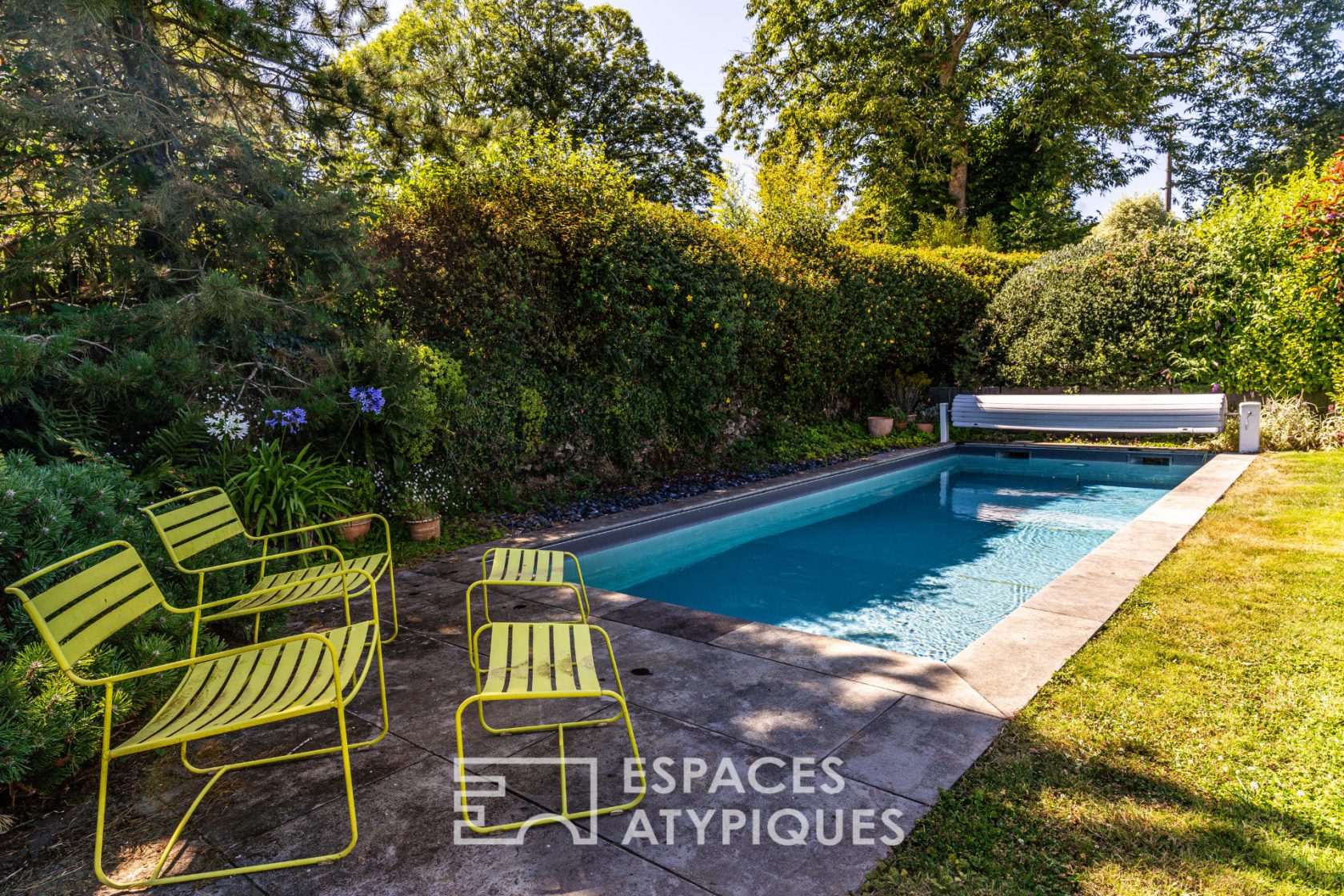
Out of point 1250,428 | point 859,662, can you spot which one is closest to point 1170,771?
point 859,662

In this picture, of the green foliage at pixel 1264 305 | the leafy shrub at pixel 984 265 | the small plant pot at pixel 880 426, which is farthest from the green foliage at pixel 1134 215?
the small plant pot at pixel 880 426

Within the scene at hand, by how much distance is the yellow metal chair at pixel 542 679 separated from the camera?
1.98 m

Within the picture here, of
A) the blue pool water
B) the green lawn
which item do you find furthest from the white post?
the green lawn

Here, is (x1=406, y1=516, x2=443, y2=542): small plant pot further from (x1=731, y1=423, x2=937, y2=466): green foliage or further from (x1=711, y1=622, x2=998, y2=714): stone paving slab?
(x1=731, y1=423, x2=937, y2=466): green foliage

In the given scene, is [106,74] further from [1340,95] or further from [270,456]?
[1340,95]

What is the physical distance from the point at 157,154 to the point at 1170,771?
254 inches

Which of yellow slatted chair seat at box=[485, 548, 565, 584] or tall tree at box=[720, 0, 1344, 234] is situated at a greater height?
tall tree at box=[720, 0, 1344, 234]

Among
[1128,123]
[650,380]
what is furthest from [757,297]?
[1128,123]

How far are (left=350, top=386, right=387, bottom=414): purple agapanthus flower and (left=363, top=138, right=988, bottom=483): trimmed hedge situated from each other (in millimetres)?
1033

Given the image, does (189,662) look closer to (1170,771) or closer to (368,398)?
(1170,771)

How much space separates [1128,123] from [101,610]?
23858 millimetres

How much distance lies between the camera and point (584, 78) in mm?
19578

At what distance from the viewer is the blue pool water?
4.65m

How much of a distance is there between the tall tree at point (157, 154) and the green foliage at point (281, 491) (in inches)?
45.8
